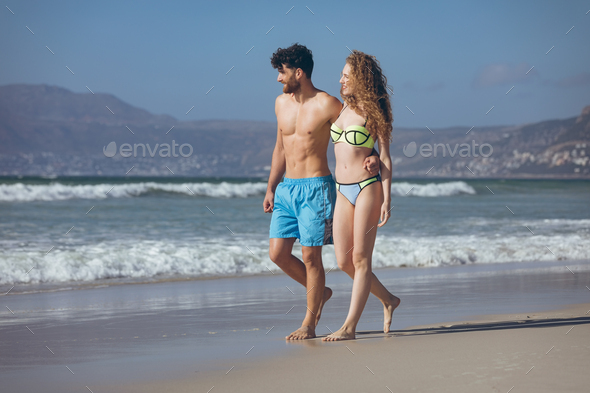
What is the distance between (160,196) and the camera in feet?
70.8

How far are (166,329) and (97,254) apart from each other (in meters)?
4.06

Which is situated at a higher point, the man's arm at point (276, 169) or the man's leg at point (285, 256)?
the man's arm at point (276, 169)

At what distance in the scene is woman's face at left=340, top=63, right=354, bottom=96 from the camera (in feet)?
12.2

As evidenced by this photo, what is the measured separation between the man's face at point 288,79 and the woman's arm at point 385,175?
26.4 inches

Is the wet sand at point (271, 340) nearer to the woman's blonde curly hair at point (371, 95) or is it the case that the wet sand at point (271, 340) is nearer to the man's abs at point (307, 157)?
the man's abs at point (307, 157)

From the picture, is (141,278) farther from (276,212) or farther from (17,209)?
(17,209)

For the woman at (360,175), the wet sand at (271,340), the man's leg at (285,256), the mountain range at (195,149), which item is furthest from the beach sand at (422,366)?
the mountain range at (195,149)

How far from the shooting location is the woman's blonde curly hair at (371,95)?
361 centimetres

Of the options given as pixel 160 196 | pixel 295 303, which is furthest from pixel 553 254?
pixel 160 196

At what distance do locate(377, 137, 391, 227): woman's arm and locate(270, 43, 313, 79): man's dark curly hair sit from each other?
27.5 inches

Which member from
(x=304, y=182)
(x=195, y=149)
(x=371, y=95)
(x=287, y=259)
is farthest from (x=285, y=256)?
(x=195, y=149)

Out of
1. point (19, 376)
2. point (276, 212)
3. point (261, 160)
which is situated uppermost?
point (261, 160)

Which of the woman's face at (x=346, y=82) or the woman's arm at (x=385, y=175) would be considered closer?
the woman's arm at (x=385, y=175)

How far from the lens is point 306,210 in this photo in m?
3.86
